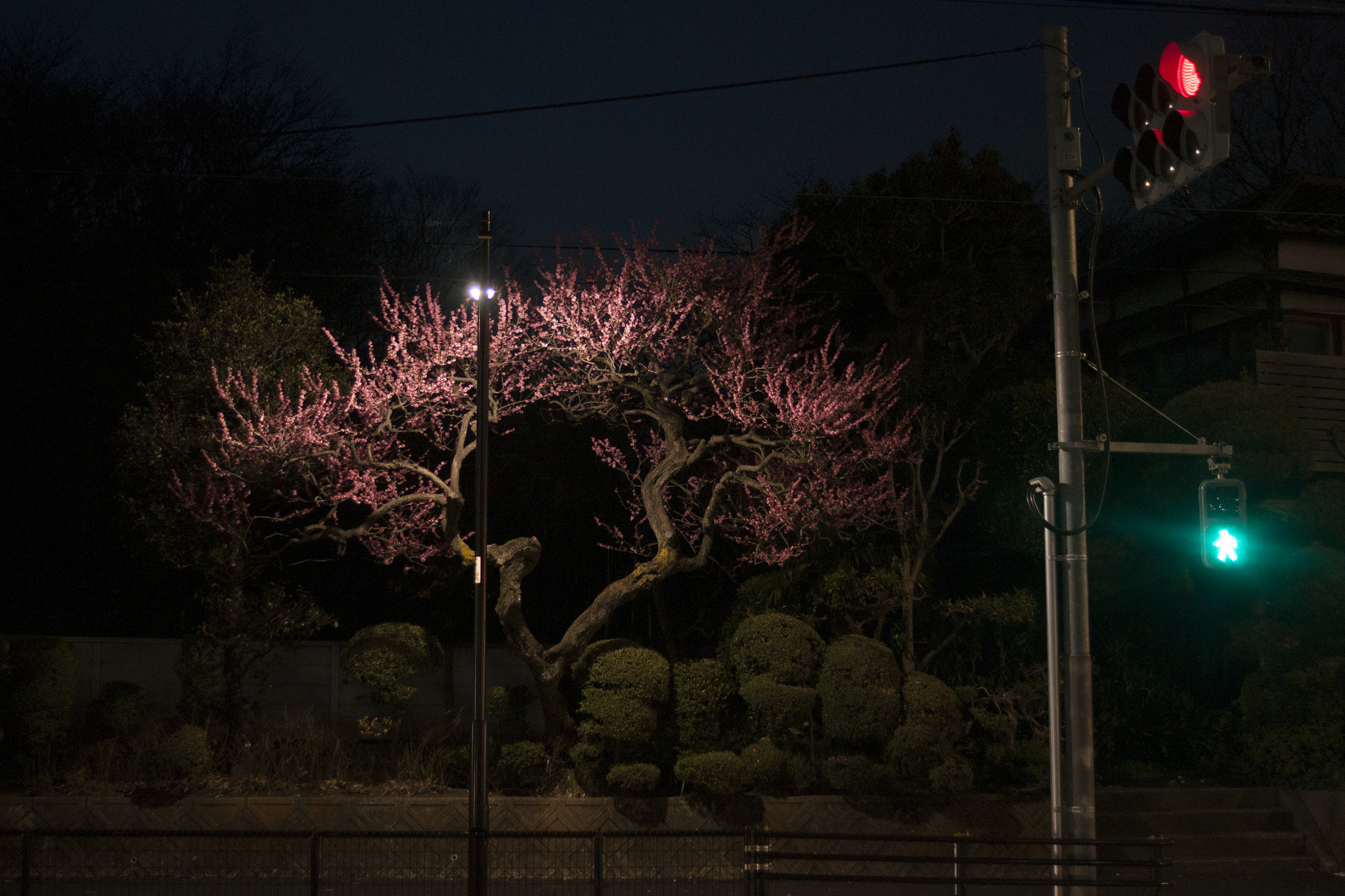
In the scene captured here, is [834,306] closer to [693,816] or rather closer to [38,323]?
[693,816]

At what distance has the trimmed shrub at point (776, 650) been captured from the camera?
44.0 ft

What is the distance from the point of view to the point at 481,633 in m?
11.0

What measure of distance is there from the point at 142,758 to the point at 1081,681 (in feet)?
36.2

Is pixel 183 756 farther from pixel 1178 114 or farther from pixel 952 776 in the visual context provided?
pixel 1178 114

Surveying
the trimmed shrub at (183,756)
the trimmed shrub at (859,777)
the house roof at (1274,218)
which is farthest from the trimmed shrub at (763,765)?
the house roof at (1274,218)

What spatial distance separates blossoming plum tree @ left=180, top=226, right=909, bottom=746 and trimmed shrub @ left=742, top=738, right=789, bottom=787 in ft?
8.05

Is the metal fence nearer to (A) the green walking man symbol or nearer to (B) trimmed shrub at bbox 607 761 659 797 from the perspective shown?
(B) trimmed shrub at bbox 607 761 659 797

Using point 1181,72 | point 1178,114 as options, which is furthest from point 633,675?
point 1181,72

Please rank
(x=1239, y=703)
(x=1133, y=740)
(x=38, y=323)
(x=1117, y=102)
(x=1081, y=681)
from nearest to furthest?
(x=1117, y=102)
(x=1081, y=681)
(x=1239, y=703)
(x=1133, y=740)
(x=38, y=323)

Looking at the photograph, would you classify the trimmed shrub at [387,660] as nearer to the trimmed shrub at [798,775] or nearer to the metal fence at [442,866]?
the metal fence at [442,866]

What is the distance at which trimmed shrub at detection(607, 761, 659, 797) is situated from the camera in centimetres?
1284

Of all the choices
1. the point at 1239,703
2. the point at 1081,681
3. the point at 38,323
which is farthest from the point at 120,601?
the point at 1239,703

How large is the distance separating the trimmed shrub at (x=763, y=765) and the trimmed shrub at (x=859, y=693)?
735 millimetres

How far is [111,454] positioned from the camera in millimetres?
17188
